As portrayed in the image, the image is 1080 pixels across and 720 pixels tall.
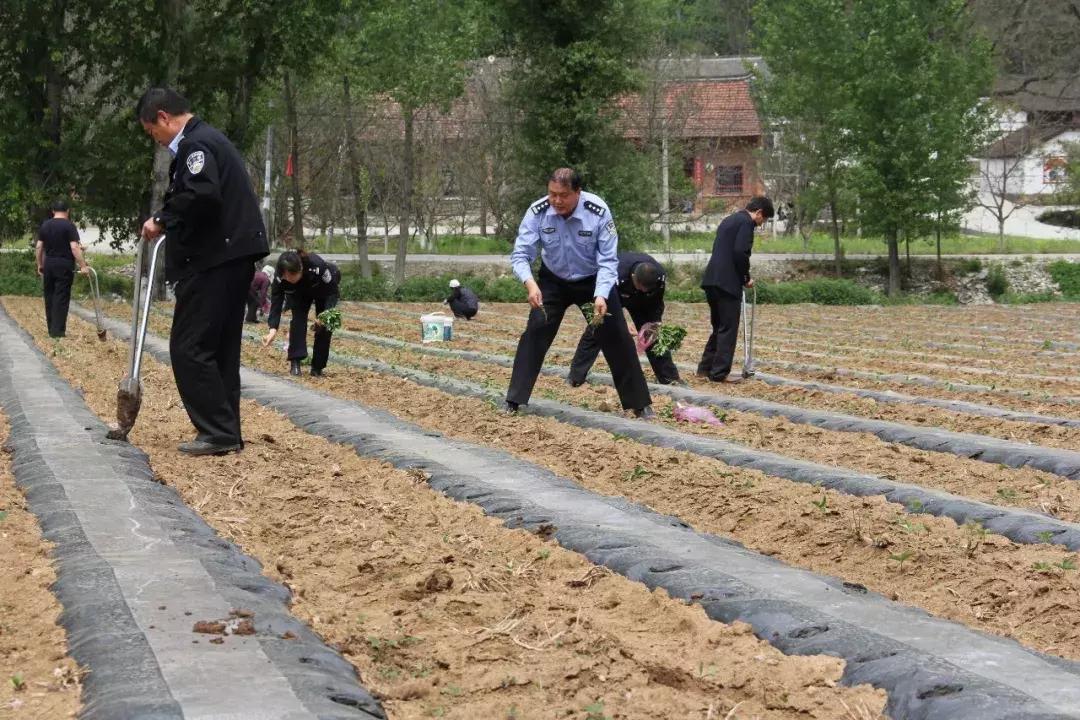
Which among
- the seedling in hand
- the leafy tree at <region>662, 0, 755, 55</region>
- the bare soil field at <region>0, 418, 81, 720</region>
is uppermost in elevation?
the leafy tree at <region>662, 0, 755, 55</region>

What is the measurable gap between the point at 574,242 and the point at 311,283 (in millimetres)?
3641

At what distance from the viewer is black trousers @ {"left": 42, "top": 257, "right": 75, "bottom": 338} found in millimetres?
17016

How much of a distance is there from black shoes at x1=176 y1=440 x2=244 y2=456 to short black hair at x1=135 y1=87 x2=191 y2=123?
160cm

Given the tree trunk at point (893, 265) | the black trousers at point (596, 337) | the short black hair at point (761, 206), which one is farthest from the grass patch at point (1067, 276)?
the black trousers at point (596, 337)

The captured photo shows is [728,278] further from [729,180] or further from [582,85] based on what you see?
[729,180]

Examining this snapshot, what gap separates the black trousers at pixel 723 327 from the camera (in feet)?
40.3

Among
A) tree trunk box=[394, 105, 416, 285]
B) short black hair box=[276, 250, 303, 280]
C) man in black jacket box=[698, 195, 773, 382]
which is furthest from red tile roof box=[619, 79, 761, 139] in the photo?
short black hair box=[276, 250, 303, 280]

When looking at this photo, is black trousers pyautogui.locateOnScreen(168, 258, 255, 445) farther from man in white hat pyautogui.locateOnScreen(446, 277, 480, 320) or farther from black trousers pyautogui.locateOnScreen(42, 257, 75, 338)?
man in white hat pyautogui.locateOnScreen(446, 277, 480, 320)

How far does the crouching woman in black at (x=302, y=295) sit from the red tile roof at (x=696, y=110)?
20957 mm

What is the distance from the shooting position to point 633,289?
11586 mm

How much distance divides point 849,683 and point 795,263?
3176cm

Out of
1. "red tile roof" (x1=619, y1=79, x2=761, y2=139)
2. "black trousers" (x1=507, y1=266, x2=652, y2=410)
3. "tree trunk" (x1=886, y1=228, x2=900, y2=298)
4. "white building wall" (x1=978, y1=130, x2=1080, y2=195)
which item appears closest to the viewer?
"black trousers" (x1=507, y1=266, x2=652, y2=410)

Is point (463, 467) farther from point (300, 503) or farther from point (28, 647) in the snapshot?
point (28, 647)

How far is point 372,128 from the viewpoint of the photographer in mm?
37875
